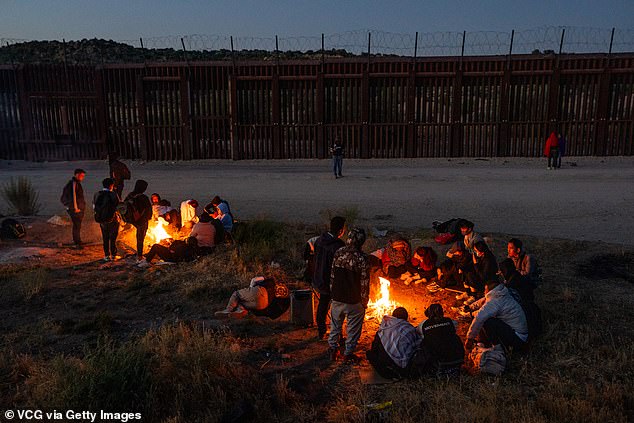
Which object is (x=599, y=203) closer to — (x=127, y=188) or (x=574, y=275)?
(x=574, y=275)

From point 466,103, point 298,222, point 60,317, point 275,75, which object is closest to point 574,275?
point 298,222

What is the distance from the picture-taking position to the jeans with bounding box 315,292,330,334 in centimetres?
675

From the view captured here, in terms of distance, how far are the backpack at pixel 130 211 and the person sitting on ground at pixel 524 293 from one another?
6.41 m

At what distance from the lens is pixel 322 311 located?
6.90 m

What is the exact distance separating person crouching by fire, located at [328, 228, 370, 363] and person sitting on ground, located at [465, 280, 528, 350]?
4.43 ft

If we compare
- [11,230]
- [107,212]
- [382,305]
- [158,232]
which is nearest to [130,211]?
[107,212]

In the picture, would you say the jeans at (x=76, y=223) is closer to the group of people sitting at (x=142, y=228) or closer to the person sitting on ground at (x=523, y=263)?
the group of people sitting at (x=142, y=228)

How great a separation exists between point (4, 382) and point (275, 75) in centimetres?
1907

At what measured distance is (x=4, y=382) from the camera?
18.8 ft

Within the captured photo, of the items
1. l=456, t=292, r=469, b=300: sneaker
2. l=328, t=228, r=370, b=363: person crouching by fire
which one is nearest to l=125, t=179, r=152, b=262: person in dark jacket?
l=328, t=228, r=370, b=363: person crouching by fire

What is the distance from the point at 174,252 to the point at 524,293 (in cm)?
598

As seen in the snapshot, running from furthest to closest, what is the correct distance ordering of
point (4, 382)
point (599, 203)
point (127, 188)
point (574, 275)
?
point (127, 188), point (599, 203), point (574, 275), point (4, 382)

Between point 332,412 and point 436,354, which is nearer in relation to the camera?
point 332,412

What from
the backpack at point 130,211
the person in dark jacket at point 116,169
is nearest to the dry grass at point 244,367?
the backpack at point 130,211
